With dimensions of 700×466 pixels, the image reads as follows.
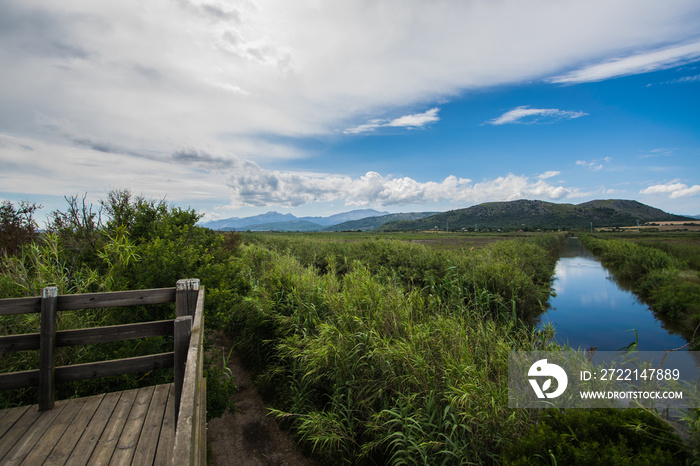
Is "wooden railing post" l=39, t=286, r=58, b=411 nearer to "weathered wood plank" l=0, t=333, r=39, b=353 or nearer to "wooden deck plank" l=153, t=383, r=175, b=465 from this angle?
"weathered wood plank" l=0, t=333, r=39, b=353

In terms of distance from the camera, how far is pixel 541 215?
156 m

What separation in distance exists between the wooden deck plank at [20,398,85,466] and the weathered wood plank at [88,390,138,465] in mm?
320

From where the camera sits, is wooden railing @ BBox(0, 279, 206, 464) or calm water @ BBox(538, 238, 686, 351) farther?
calm water @ BBox(538, 238, 686, 351)

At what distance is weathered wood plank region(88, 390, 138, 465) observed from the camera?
7.79 feet

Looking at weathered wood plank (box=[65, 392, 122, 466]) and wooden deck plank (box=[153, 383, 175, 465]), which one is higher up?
weathered wood plank (box=[65, 392, 122, 466])

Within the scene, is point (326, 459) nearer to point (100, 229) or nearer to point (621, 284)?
point (100, 229)

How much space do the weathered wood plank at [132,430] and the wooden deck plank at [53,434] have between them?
47 cm

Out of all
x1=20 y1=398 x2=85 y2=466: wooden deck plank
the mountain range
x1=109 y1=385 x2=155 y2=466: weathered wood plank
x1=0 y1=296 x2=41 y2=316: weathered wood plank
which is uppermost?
the mountain range

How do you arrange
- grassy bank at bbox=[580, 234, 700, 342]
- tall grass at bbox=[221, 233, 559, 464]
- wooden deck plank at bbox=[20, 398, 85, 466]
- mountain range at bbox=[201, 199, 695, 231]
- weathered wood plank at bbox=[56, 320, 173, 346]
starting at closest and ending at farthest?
1. wooden deck plank at bbox=[20, 398, 85, 466]
2. weathered wood plank at bbox=[56, 320, 173, 346]
3. tall grass at bbox=[221, 233, 559, 464]
4. grassy bank at bbox=[580, 234, 700, 342]
5. mountain range at bbox=[201, 199, 695, 231]

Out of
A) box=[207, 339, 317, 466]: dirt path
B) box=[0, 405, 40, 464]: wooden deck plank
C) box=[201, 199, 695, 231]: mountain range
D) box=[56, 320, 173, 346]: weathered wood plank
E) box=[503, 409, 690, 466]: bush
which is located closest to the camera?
box=[503, 409, 690, 466]: bush

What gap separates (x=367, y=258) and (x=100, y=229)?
32.6ft

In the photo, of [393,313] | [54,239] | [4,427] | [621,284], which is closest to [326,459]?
[393,313]

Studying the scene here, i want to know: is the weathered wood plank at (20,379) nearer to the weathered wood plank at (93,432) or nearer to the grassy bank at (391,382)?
the weathered wood plank at (93,432)

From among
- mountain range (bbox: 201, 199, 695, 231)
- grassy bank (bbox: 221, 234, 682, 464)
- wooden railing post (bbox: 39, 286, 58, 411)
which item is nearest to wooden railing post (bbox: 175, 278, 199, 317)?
wooden railing post (bbox: 39, 286, 58, 411)
